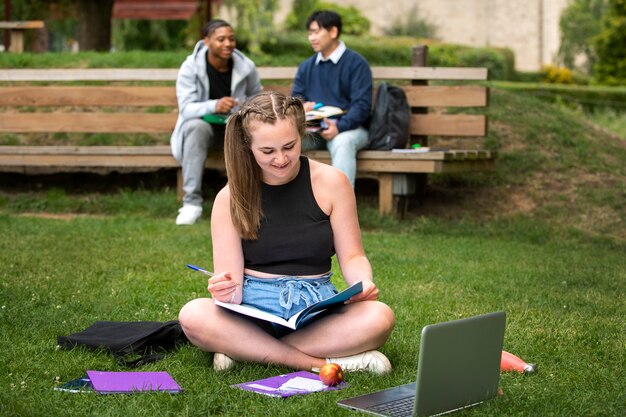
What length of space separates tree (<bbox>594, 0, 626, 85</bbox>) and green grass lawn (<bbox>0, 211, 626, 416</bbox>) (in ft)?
61.1

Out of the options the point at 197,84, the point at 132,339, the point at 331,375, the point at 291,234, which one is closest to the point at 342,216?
the point at 291,234

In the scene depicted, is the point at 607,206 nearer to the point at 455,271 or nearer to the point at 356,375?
the point at 455,271

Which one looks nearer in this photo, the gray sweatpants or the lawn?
the lawn

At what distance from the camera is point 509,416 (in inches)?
129

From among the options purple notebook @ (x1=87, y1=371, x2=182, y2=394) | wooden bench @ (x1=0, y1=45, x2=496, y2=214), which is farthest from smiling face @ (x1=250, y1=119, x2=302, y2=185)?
wooden bench @ (x1=0, y1=45, x2=496, y2=214)

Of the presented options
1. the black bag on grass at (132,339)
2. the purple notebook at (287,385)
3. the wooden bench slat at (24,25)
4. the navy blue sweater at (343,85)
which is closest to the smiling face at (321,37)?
the navy blue sweater at (343,85)

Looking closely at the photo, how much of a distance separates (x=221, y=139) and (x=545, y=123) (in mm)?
3464

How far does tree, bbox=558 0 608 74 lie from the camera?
114ft

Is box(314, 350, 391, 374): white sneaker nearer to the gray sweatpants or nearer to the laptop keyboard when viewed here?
the laptop keyboard

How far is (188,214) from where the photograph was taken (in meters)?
7.99

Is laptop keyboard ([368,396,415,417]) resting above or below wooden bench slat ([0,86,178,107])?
below

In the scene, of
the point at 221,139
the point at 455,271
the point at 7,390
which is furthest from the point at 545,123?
the point at 7,390

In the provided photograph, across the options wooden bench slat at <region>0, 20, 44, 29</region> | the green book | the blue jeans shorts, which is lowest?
the blue jeans shorts

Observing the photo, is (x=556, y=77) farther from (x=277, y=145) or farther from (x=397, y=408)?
(x=397, y=408)
